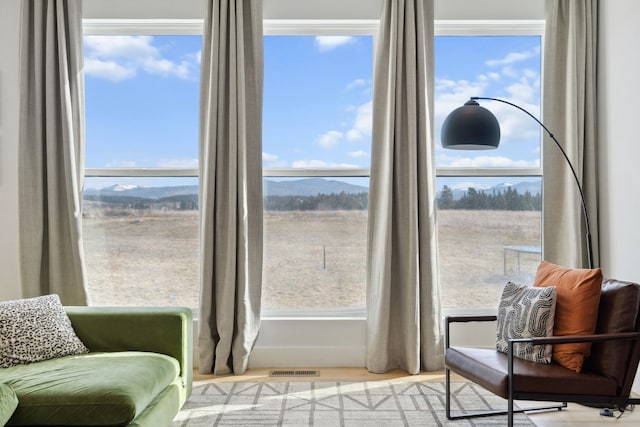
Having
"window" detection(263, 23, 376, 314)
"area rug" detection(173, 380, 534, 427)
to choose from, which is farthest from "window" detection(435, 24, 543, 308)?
"area rug" detection(173, 380, 534, 427)

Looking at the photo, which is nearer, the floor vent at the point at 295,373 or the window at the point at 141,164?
the floor vent at the point at 295,373

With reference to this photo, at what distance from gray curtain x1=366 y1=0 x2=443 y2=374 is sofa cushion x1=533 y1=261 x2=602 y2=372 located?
1.22 m

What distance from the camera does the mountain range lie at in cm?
427

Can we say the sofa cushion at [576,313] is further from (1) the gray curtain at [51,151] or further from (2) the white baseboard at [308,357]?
(1) the gray curtain at [51,151]

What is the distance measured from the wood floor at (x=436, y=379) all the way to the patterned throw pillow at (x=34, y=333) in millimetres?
1112

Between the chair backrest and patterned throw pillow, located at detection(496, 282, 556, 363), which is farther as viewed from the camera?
patterned throw pillow, located at detection(496, 282, 556, 363)

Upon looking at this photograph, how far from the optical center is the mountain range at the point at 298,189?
4.27 m

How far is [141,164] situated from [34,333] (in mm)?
1754

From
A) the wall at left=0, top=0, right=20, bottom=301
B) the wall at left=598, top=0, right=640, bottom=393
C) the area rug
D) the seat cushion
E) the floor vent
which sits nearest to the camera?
the seat cushion

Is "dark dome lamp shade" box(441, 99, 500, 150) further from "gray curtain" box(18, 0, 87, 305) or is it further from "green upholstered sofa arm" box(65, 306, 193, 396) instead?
"gray curtain" box(18, 0, 87, 305)

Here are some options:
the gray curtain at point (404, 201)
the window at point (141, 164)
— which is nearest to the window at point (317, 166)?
the gray curtain at point (404, 201)

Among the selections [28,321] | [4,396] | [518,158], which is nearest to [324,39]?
[518,158]

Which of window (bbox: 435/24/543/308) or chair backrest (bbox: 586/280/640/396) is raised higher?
window (bbox: 435/24/543/308)

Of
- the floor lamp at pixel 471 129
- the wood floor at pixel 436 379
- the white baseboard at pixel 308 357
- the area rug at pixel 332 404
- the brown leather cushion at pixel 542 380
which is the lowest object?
the wood floor at pixel 436 379
